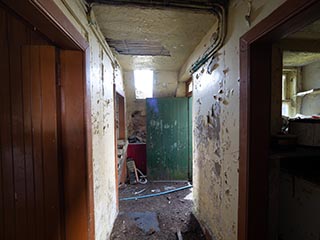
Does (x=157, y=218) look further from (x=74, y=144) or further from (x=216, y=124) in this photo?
(x=74, y=144)

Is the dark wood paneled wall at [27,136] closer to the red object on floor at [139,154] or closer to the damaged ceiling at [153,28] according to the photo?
the damaged ceiling at [153,28]

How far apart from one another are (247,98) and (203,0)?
2.64 ft

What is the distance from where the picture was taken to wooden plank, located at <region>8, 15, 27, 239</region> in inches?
35.1

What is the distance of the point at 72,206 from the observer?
1126 millimetres

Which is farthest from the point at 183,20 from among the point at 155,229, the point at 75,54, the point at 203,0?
the point at 155,229

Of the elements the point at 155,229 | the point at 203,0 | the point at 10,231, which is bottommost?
the point at 155,229

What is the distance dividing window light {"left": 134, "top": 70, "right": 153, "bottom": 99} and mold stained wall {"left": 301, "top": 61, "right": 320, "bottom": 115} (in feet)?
9.28

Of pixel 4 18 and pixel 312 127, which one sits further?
pixel 312 127

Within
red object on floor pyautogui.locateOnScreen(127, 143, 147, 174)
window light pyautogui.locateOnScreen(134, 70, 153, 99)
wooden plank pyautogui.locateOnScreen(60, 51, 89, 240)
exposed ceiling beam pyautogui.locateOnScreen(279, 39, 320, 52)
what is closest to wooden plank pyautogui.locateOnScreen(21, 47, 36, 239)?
wooden plank pyautogui.locateOnScreen(60, 51, 89, 240)

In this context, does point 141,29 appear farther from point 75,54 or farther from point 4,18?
point 4,18

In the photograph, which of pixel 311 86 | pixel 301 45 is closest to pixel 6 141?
pixel 301 45

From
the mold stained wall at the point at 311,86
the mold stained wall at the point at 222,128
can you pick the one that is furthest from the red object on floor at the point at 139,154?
the mold stained wall at the point at 311,86

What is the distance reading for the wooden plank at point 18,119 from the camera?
35.1 inches

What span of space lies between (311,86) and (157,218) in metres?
3.30
